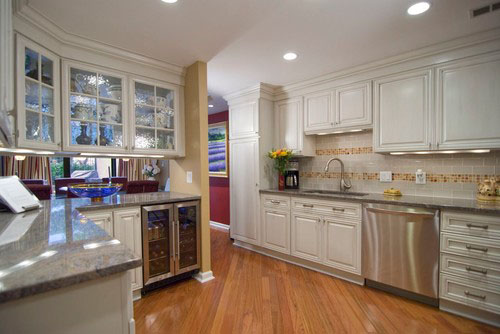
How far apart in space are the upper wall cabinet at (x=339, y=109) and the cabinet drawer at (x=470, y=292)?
1659mm

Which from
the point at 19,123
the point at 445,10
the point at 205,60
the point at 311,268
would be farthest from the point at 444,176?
the point at 19,123

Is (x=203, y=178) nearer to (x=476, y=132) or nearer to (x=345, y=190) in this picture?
(x=345, y=190)

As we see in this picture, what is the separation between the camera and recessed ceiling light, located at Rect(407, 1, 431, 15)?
5.87 feet

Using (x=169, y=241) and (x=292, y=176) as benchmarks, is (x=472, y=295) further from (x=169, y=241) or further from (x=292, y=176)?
(x=169, y=241)

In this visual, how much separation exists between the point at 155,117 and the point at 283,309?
2310 millimetres

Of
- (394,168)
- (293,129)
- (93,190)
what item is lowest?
(93,190)

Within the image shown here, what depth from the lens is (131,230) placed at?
2.28 metres

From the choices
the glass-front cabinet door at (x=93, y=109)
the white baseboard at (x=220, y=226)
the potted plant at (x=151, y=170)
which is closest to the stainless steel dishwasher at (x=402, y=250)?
the glass-front cabinet door at (x=93, y=109)

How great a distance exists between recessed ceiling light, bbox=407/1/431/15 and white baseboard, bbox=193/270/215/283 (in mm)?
3011

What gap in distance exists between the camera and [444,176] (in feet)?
8.48

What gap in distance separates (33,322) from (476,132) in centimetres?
312

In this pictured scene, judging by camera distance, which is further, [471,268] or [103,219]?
[103,219]

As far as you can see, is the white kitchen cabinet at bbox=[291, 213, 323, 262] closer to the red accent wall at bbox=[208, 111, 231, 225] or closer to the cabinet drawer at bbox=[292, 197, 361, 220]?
the cabinet drawer at bbox=[292, 197, 361, 220]

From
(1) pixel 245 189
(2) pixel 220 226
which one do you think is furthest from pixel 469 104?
(2) pixel 220 226
